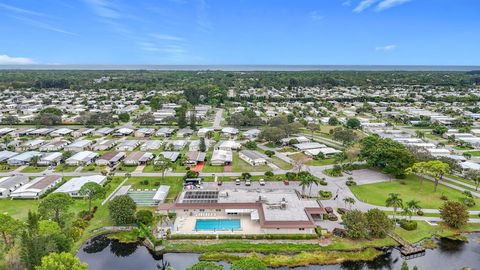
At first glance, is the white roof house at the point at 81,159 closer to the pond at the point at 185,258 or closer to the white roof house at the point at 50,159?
the white roof house at the point at 50,159

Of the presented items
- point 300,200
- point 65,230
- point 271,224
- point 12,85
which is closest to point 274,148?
point 300,200

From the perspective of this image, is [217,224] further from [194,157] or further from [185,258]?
[194,157]

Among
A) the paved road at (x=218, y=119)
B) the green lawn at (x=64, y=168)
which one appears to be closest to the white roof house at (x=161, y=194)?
the green lawn at (x=64, y=168)

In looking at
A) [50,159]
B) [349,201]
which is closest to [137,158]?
[50,159]

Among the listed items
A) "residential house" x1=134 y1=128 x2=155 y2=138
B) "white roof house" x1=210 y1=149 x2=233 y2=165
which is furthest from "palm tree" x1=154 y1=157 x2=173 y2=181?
"residential house" x1=134 y1=128 x2=155 y2=138

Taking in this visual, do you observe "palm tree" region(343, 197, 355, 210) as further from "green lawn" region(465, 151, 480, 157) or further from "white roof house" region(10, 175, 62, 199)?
"white roof house" region(10, 175, 62, 199)

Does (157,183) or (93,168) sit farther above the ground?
(93,168)
